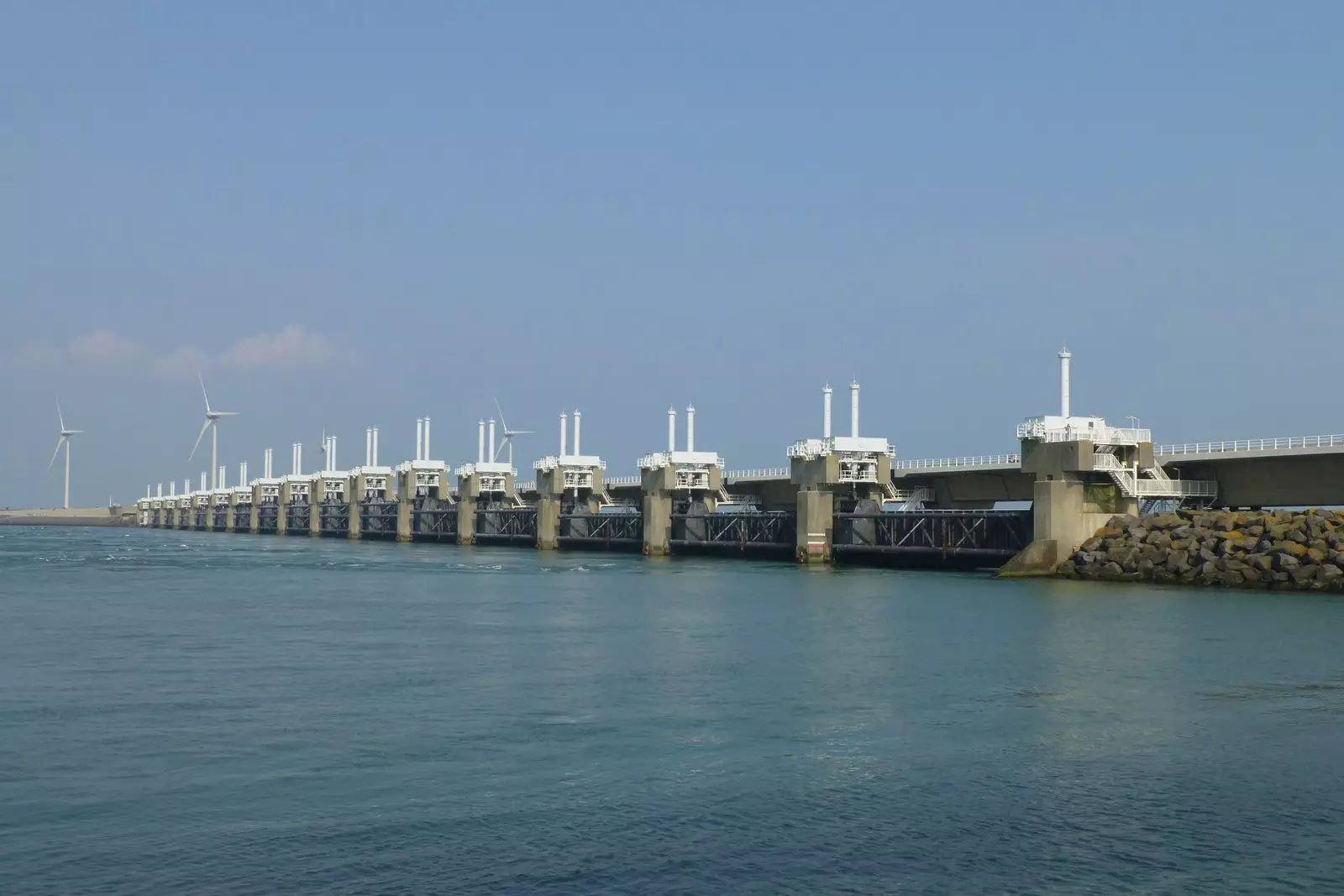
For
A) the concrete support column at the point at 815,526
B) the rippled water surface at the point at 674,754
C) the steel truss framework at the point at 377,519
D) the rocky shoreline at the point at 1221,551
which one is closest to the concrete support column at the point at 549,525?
the concrete support column at the point at 815,526

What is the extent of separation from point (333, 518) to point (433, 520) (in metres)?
35.5

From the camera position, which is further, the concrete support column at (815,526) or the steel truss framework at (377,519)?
the steel truss framework at (377,519)

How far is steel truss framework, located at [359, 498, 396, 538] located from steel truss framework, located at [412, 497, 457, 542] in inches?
288

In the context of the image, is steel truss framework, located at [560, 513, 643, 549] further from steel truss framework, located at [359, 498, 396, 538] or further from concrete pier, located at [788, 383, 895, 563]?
steel truss framework, located at [359, 498, 396, 538]

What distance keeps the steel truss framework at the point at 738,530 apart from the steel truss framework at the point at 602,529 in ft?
19.7

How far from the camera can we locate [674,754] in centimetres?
2494

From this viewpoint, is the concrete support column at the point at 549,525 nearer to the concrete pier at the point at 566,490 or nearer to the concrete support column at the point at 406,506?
the concrete pier at the point at 566,490

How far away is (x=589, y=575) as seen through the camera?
274 ft

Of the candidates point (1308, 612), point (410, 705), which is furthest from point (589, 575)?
point (410, 705)

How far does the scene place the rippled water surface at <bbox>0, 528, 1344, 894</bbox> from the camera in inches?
710

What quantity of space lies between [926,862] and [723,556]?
89549 millimetres

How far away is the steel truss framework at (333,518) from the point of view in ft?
614

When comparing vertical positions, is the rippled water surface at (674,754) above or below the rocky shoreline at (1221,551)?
below

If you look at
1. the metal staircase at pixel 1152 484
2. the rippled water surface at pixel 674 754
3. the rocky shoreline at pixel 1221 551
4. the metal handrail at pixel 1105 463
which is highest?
the metal handrail at pixel 1105 463
